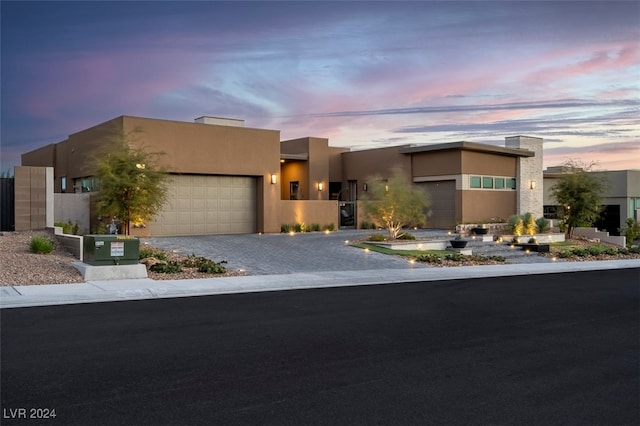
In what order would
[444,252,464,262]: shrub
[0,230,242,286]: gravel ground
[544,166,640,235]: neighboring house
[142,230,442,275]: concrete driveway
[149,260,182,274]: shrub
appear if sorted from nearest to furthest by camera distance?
[0,230,242,286]: gravel ground
[149,260,182,274]: shrub
[142,230,442,275]: concrete driveway
[444,252,464,262]: shrub
[544,166,640,235]: neighboring house

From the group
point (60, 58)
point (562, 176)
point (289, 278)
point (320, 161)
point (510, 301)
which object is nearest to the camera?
point (510, 301)

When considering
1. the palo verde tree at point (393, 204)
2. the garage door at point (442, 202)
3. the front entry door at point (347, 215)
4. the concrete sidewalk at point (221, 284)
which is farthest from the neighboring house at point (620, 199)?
the concrete sidewalk at point (221, 284)

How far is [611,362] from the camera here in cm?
775

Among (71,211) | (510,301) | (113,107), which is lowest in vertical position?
(510,301)

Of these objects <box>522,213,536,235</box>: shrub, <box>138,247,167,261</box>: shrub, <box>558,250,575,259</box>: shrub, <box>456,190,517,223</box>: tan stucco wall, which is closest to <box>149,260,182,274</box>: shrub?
<box>138,247,167,261</box>: shrub

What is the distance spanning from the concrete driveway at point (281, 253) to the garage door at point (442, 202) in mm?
10098

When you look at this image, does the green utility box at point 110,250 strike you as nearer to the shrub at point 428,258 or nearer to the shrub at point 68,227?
the shrub at point 68,227

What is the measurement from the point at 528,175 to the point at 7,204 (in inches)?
1227

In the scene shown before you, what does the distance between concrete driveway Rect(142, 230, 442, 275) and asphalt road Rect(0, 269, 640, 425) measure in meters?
6.49

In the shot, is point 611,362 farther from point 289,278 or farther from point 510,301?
point 289,278

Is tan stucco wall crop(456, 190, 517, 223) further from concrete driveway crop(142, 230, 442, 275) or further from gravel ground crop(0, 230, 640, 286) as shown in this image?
gravel ground crop(0, 230, 640, 286)

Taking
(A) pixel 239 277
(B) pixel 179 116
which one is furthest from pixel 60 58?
(A) pixel 239 277

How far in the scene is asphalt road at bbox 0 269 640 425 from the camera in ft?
18.6

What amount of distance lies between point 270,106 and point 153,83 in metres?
7.78
